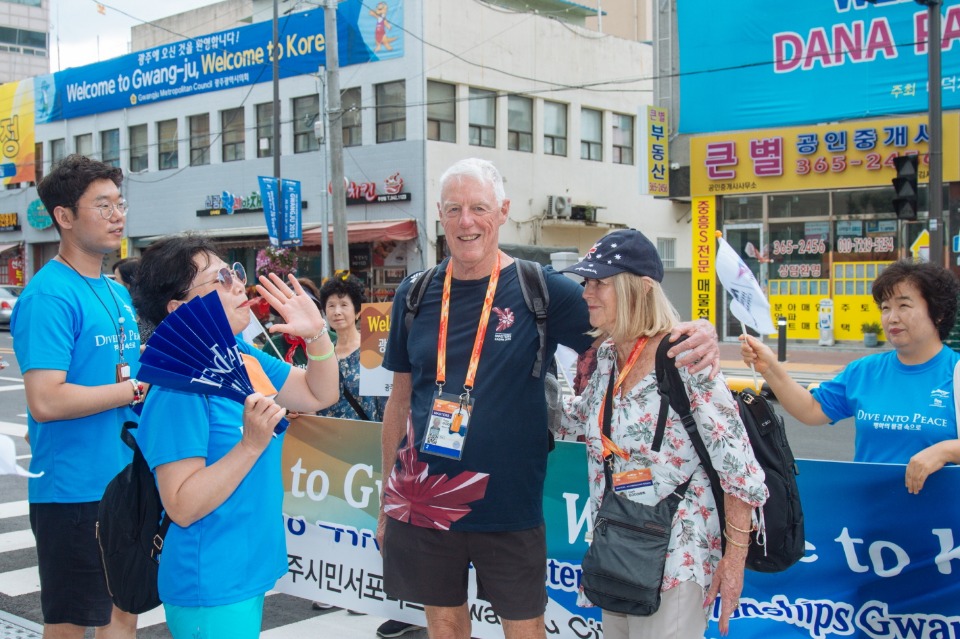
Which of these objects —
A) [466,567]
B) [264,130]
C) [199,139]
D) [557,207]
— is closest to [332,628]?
[466,567]

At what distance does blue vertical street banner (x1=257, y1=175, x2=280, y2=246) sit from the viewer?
22516mm

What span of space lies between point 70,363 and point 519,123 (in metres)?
25.8

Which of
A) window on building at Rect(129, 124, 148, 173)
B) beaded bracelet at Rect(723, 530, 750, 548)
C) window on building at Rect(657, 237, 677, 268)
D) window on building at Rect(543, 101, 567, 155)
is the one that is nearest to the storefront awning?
window on building at Rect(543, 101, 567, 155)

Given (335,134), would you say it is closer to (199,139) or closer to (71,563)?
(199,139)

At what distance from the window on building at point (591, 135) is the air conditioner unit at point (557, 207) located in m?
2.35

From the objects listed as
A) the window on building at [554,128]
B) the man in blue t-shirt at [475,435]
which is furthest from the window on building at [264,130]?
the man in blue t-shirt at [475,435]

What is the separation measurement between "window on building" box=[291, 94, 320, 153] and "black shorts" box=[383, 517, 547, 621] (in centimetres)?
A: 2594

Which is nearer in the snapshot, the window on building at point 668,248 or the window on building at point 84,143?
the window on building at point 668,248

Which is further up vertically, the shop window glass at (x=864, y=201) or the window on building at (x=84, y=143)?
the window on building at (x=84, y=143)

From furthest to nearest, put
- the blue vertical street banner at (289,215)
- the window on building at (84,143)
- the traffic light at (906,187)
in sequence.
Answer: the window on building at (84,143) → the blue vertical street banner at (289,215) → the traffic light at (906,187)

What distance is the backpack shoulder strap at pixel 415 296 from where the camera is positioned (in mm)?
3160

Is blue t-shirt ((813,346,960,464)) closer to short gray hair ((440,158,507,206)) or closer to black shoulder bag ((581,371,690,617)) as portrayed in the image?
black shoulder bag ((581,371,690,617))

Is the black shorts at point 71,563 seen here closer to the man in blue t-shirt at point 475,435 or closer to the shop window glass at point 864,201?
the man in blue t-shirt at point 475,435

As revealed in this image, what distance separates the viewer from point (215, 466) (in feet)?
7.95
